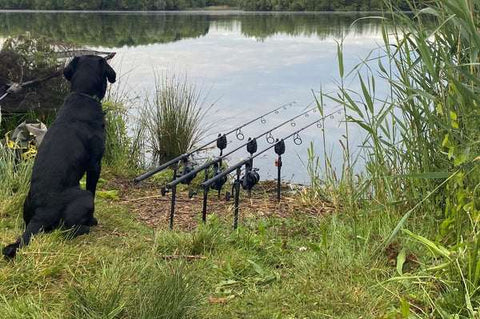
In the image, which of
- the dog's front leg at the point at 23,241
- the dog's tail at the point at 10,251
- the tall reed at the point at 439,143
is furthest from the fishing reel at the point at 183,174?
the tall reed at the point at 439,143

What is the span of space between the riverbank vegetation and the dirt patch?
0.40 meters

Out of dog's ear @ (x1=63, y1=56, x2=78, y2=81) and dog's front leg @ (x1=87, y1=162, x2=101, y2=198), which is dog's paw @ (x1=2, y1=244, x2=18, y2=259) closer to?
dog's front leg @ (x1=87, y1=162, x2=101, y2=198)

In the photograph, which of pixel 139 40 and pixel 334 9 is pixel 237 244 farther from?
pixel 334 9

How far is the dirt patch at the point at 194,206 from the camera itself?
490 centimetres

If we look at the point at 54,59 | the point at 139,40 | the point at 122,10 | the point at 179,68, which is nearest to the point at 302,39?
the point at 139,40

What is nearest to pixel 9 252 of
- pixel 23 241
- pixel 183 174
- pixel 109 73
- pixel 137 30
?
pixel 23 241

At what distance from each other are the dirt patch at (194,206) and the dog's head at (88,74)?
3.80ft

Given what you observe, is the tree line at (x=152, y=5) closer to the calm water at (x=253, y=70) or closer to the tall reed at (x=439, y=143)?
the calm water at (x=253, y=70)

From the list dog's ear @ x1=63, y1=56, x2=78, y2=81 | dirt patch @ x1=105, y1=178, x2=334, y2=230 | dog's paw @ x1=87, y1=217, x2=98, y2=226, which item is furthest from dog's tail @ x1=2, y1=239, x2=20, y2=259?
dog's ear @ x1=63, y1=56, x2=78, y2=81

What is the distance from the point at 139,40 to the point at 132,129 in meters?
14.9

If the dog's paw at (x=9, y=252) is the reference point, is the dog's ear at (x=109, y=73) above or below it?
above

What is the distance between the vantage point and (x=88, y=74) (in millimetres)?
4605

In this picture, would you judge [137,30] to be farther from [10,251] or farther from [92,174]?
[10,251]

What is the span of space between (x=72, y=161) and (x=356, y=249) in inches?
82.6
